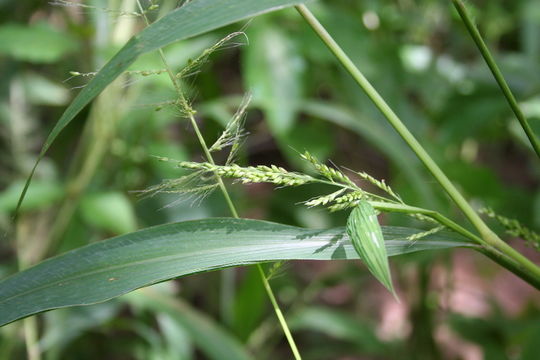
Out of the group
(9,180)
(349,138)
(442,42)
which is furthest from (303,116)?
(9,180)

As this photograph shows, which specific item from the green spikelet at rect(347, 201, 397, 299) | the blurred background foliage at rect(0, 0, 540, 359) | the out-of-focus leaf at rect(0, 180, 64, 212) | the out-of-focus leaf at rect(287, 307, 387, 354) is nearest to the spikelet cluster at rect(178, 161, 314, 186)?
the green spikelet at rect(347, 201, 397, 299)

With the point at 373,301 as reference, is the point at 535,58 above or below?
above

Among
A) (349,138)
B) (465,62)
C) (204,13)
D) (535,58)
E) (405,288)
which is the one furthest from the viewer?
(349,138)

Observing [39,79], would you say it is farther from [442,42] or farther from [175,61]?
[442,42]

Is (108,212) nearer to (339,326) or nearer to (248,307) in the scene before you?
(248,307)

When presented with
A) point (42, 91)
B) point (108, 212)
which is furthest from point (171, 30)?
point (42, 91)

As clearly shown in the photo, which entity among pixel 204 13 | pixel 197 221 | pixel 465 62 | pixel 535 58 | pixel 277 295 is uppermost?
pixel 204 13

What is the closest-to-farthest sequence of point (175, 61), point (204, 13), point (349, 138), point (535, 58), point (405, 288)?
point (204, 13) < point (175, 61) < point (535, 58) < point (405, 288) < point (349, 138)
